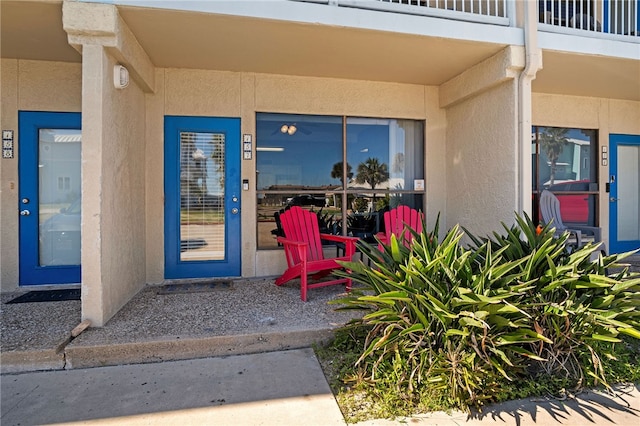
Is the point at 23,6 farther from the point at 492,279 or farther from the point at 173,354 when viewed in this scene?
the point at 492,279

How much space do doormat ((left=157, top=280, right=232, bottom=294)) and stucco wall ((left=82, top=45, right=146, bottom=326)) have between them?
0.44m

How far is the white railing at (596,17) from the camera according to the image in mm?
4570

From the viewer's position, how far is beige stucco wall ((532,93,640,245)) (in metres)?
5.72

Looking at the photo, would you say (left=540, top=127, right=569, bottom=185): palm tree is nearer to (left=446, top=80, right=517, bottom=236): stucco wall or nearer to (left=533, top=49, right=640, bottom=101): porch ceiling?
(left=533, top=49, right=640, bottom=101): porch ceiling

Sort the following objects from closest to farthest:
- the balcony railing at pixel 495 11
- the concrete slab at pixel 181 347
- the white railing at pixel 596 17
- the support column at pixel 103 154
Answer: the concrete slab at pixel 181 347 < the support column at pixel 103 154 < the balcony railing at pixel 495 11 < the white railing at pixel 596 17

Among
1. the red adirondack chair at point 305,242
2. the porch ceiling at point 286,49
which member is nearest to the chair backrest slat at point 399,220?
the red adirondack chair at point 305,242

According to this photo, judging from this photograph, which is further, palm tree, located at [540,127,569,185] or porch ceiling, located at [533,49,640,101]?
palm tree, located at [540,127,569,185]

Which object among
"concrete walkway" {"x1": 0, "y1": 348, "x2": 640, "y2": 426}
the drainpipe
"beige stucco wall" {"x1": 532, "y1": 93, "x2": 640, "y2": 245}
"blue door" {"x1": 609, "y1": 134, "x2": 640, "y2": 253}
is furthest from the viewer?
"blue door" {"x1": 609, "y1": 134, "x2": 640, "y2": 253}

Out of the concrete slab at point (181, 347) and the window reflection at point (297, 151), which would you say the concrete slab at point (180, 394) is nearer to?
the concrete slab at point (181, 347)

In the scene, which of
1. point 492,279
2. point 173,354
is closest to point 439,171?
point 492,279

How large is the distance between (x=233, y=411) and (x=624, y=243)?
6849mm

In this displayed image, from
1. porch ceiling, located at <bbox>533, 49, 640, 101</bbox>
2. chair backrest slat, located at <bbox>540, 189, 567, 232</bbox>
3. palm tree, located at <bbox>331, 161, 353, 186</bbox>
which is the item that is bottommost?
chair backrest slat, located at <bbox>540, 189, 567, 232</bbox>

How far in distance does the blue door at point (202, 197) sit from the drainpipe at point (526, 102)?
3309 millimetres

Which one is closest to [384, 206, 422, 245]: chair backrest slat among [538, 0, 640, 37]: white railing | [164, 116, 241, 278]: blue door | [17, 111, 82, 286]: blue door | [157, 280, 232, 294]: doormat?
[164, 116, 241, 278]: blue door
